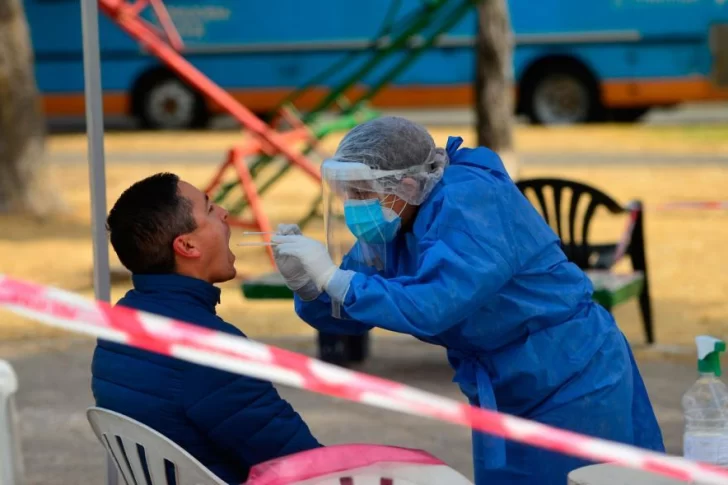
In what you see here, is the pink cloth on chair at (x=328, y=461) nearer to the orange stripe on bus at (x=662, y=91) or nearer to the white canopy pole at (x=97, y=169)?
the white canopy pole at (x=97, y=169)

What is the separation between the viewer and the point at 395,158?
3.06 metres

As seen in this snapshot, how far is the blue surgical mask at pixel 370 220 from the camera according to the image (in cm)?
305

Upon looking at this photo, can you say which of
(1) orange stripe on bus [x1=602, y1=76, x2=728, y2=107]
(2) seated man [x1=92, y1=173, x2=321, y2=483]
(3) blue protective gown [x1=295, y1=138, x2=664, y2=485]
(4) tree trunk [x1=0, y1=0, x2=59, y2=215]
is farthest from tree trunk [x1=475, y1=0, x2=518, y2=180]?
(2) seated man [x1=92, y1=173, x2=321, y2=483]

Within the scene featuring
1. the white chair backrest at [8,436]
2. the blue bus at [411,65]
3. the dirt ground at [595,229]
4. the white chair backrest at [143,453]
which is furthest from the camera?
the blue bus at [411,65]

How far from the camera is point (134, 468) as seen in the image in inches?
111

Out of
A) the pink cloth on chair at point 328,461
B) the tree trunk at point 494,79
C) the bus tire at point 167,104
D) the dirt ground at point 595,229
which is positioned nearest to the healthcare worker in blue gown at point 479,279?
the pink cloth on chair at point 328,461

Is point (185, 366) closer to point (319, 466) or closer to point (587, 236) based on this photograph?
point (319, 466)

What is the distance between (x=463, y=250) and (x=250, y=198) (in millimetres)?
6031

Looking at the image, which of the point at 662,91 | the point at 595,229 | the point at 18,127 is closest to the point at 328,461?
the point at 595,229

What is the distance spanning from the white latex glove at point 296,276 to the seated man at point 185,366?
0.20 meters

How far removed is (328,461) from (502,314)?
2.06 ft

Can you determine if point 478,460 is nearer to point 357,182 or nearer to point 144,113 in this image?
point 357,182

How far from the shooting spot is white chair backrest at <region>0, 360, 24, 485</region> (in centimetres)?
209

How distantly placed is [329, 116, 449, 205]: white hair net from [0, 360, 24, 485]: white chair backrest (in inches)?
43.0
